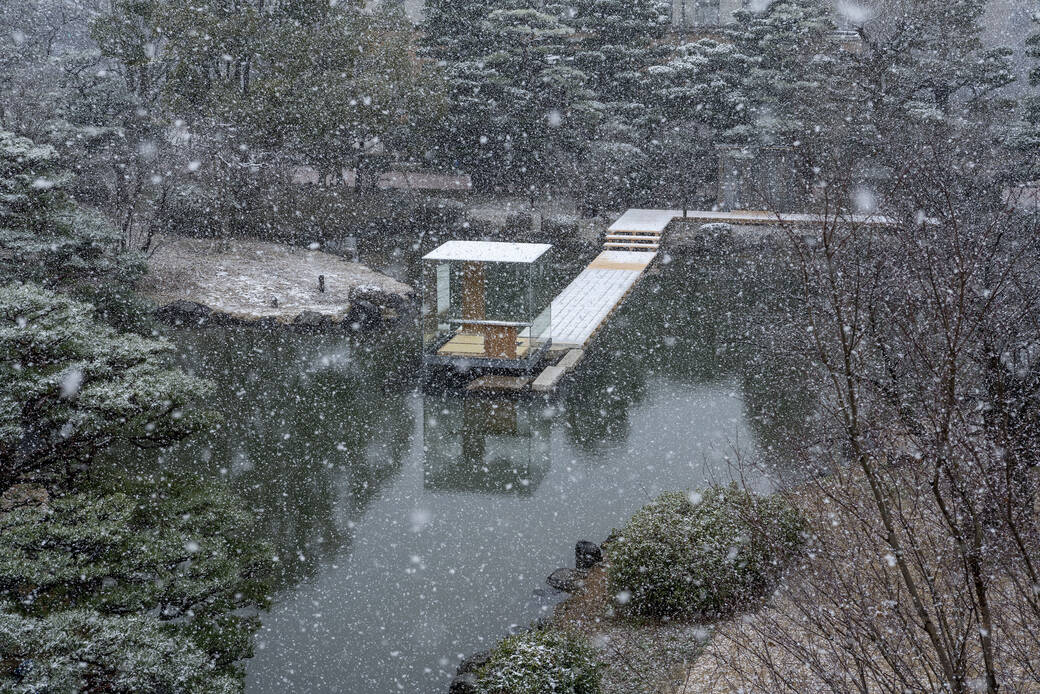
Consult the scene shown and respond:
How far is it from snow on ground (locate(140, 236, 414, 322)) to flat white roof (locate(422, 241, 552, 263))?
3828mm

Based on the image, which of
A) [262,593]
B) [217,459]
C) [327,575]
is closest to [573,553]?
[327,575]

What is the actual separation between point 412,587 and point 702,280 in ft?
47.0

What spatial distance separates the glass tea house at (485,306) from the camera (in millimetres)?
14320

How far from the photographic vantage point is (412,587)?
28.3 feet

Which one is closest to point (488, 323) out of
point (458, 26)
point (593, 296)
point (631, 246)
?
point (593, 296)

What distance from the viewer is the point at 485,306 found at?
15086mm

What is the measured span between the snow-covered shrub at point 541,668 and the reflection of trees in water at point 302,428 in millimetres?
3279

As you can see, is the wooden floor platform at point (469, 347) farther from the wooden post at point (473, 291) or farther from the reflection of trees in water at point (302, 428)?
the reflection of trees in water at point (302, 428)

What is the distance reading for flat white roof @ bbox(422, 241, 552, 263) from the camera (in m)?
14.3

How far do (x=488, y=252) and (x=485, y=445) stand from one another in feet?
12.4

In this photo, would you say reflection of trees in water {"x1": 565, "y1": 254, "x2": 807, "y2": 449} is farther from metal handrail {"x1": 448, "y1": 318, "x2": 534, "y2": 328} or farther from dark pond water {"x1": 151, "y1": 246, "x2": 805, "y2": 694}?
metal handrail {"x1": 448, "y1": 318, "x2": 534, "y2": 328}

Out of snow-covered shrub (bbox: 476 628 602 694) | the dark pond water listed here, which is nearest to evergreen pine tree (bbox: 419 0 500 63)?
the dark pond water

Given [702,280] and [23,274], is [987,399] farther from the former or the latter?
[702,280]

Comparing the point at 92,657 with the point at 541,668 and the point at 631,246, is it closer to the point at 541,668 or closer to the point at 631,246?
the point at 541,668
